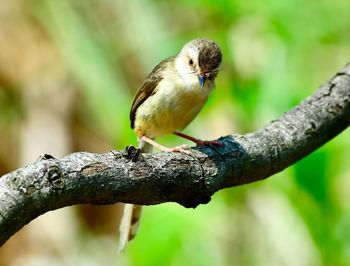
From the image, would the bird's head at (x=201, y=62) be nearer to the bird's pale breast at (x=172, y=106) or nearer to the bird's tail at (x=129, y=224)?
the bird's pale breast at (x=172, y=106)

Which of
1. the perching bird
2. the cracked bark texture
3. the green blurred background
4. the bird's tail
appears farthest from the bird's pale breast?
the cracked bark texture

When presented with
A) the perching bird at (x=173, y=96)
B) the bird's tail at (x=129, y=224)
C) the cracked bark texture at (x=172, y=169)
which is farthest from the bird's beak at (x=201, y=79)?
the bird's tail at (x=129, y=224)

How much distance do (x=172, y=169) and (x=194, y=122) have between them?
2.04 m

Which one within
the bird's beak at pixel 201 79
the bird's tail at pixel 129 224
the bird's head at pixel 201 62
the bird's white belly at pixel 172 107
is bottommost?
the bird's tail at pixel 129 224

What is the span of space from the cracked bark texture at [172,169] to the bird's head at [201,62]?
0.75m

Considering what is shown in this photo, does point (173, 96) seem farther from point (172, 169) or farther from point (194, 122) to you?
point (172, 169)

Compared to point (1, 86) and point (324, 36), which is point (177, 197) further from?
A: point (1, 86)

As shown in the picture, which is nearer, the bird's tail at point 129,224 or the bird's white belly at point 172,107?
the bird's tail at point 129,224

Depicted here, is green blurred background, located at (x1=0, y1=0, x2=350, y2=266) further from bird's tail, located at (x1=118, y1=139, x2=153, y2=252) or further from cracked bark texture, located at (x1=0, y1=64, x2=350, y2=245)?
cracked bark texture, located at (x1=0, y1=64, x2=350, y2=245)

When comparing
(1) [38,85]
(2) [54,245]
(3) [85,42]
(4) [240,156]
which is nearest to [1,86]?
(1) [38,85]

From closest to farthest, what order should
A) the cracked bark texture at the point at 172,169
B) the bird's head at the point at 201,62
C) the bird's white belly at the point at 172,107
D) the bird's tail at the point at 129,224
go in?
the cracked bark texture at the point at 172,169, the bird's tail at the point at 129,224, the bird's white belly at the point at 172,107, the bird's head at the point at 201,62

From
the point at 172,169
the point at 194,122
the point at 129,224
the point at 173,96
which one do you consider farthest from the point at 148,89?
the point at 172,169

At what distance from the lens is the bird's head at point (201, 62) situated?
14.9ft

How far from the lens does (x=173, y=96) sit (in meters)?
4.46
